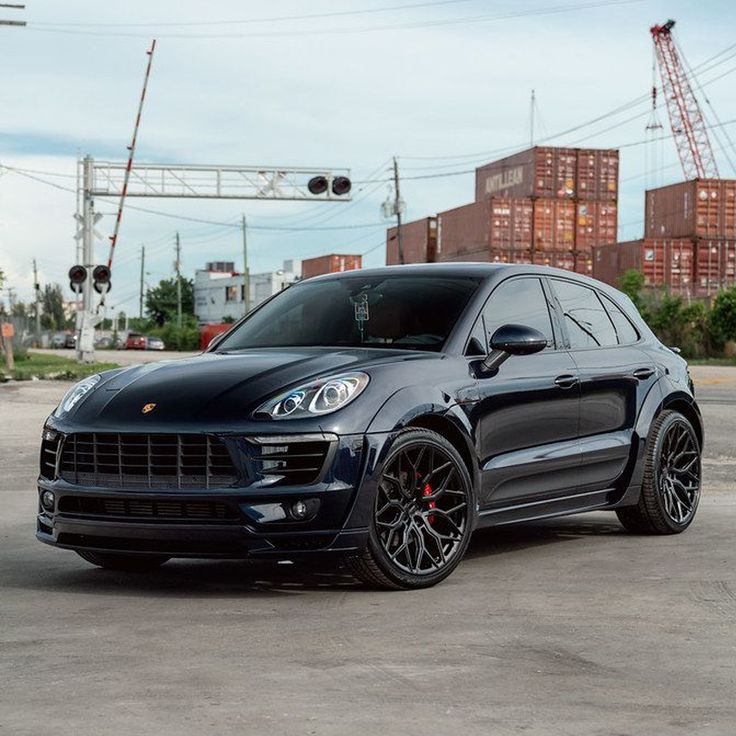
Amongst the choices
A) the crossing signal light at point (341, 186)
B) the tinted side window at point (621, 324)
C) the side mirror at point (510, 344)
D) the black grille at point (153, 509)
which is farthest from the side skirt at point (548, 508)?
the crossing signal light at point (341, 186)

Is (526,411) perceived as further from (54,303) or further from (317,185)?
(54,303)

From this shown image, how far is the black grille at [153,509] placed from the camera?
21.2 feet

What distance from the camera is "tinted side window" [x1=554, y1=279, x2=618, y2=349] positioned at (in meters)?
8.38

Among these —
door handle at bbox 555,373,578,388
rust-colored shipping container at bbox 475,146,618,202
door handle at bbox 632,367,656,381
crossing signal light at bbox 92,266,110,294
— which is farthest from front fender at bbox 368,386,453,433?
rust-colored shipping container at bbox 475,146,618,202

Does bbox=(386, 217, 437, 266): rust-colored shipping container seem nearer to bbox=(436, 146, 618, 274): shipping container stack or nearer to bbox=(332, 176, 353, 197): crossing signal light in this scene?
bbox=(436, 146, 618, 274): shipping container stack

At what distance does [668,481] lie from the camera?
8922 mm

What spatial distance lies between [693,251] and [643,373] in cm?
5526

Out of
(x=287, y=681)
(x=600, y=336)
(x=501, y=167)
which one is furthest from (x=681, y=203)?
(x=287, y=681)

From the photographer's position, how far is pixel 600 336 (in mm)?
8617

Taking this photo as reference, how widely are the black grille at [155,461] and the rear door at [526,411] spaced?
1400 millimetres

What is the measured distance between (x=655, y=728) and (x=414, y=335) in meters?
3.38

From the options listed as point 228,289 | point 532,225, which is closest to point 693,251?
point 532,225

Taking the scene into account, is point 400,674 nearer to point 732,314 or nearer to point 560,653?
point 560,653

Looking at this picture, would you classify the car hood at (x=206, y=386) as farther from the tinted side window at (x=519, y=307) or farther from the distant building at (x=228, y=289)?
the distant building at (x=228, y=289)
